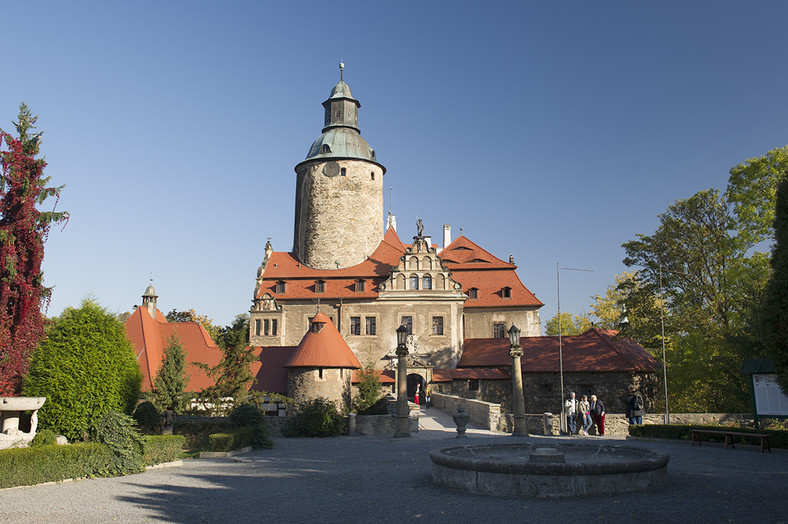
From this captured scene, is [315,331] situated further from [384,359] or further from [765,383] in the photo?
[765,383]

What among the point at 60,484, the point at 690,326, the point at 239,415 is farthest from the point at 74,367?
the point at 690,326

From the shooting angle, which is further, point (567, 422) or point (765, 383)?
point (567, 422)

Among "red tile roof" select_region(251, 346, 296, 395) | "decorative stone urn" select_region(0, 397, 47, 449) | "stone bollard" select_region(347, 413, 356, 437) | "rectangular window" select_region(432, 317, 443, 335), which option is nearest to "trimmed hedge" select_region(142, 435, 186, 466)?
"decorative stone urn" select_region(0, 397, 47, 449)

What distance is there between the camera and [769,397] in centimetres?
1648

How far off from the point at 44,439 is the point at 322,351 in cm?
1563

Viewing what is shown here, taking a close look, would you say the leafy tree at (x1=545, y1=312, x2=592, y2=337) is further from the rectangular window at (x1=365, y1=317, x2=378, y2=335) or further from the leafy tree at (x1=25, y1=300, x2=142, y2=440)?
the leafy tree at (x1=25, y1=300, x2=142, y2=440)

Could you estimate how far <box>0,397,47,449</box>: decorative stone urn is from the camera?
40.3 feet

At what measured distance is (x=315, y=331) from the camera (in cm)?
2914

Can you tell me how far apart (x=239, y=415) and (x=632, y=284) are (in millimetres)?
20133

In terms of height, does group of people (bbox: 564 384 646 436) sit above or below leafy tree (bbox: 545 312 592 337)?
below

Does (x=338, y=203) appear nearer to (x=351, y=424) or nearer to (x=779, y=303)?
(x=351, y=424)

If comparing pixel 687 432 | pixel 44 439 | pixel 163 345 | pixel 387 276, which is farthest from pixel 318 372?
pixel 687 432

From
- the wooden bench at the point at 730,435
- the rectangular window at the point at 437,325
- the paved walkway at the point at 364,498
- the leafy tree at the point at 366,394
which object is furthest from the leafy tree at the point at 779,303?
the rectangular window at the point at 437,325

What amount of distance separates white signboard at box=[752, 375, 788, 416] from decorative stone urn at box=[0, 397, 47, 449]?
18.2m
